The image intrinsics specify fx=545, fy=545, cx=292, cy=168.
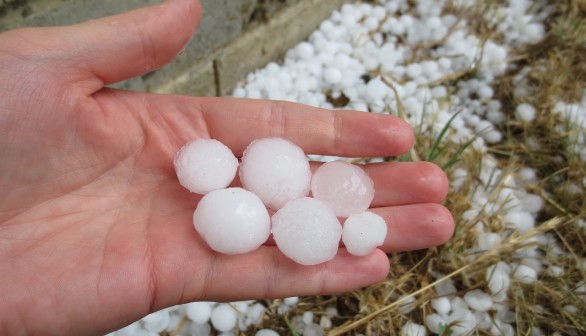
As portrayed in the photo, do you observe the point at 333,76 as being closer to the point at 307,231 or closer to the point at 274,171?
the point at 274,171

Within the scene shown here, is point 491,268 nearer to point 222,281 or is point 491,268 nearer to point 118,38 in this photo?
point 222,281

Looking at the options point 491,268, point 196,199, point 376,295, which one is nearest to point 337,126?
point 196,199

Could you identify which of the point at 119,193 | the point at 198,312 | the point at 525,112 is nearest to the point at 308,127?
the point at 119,193

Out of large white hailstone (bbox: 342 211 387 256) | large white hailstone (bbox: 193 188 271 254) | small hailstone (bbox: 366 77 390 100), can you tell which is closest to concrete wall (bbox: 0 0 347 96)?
small hailstone (bbox: 366 77 390 100)

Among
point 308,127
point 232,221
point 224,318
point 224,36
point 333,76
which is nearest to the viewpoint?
point 232,221

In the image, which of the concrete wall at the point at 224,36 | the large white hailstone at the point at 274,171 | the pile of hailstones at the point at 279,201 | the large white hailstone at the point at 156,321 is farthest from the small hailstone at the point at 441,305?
the concrete wall at the point at 224,36

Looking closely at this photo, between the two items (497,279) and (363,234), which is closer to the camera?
(363,234)

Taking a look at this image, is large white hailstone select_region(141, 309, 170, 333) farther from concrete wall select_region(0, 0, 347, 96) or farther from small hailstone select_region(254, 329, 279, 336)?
concrete wall select_region(0, 0, 347, 96)

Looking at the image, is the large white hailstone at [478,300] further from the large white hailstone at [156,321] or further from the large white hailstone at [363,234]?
the large white hailstone at [156,321]

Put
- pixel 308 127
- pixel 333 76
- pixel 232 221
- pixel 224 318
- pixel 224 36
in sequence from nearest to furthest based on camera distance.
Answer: pixel 232 221 → pixel 308 127 → pixel 224 318 → pixel 224 36 → pixel 333 76
